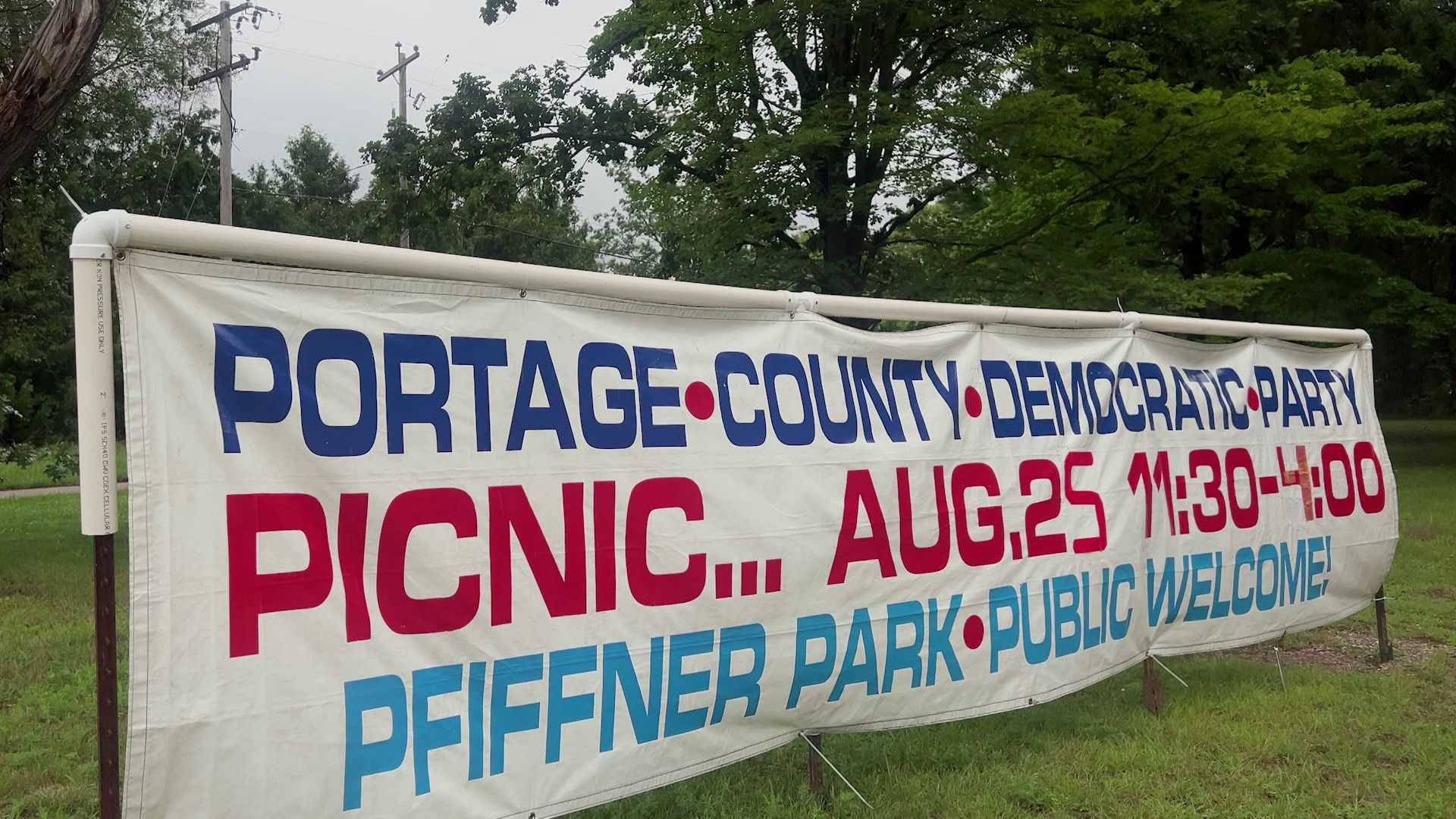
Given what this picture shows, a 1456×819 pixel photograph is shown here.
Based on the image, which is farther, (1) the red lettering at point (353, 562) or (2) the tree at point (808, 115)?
(2) the tree at point (808, 115)

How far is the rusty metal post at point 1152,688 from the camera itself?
4832mm

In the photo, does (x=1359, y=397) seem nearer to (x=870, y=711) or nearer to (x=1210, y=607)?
(x=1210, y=607)

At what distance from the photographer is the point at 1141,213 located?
61.0 ft

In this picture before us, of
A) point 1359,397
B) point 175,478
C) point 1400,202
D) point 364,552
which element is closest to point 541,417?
point 364,552

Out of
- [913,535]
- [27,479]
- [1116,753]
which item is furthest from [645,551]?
[27,479]

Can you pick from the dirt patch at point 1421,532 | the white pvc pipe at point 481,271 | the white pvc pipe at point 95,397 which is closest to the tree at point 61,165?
the white pvc pipe at point 481,271

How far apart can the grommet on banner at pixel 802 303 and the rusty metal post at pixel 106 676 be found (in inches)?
82.0

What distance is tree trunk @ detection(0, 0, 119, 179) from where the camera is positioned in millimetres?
5863

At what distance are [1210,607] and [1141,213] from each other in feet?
49.5

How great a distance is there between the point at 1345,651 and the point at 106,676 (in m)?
6.61

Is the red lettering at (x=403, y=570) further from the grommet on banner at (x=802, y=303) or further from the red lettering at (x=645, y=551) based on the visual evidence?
the grommet on banner at (x=802, y=303)

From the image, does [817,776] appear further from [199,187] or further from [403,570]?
[199,187]

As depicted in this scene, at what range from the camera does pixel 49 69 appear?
591 centimetres

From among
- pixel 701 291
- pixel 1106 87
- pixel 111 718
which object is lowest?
pixel 111 718
